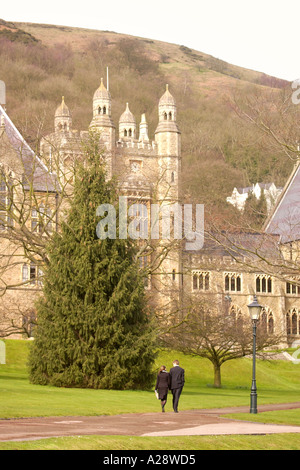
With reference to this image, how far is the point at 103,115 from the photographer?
229ft

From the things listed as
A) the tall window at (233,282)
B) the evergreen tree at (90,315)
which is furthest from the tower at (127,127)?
the evergreen tree at (90,315)

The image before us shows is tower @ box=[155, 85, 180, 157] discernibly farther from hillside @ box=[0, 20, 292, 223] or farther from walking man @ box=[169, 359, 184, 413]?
walking man @ box=[169, 359, 184, 413]

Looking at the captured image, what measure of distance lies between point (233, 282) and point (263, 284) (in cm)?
333

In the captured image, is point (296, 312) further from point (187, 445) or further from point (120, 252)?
point (187, 445)

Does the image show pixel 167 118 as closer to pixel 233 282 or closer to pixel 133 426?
pixel 233 282

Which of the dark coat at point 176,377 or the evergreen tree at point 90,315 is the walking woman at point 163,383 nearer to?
the dark coat at point 176,377

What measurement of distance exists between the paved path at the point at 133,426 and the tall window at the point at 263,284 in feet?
176

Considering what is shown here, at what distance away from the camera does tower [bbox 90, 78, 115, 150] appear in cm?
6906

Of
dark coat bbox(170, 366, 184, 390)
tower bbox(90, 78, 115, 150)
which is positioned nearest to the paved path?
dark coat bbox(170, 366, 184, 390)

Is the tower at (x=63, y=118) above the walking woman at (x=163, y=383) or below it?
above

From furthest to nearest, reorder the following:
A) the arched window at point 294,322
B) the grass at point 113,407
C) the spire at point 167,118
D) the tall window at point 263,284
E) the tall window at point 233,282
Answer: the tall window at point 263,284 < the arched window at point 294,322 < the tall window at point 233,282 < the spire at point 167,118 < the grass at point 113,407

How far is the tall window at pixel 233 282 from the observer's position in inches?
2857

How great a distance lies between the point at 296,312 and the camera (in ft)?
249
